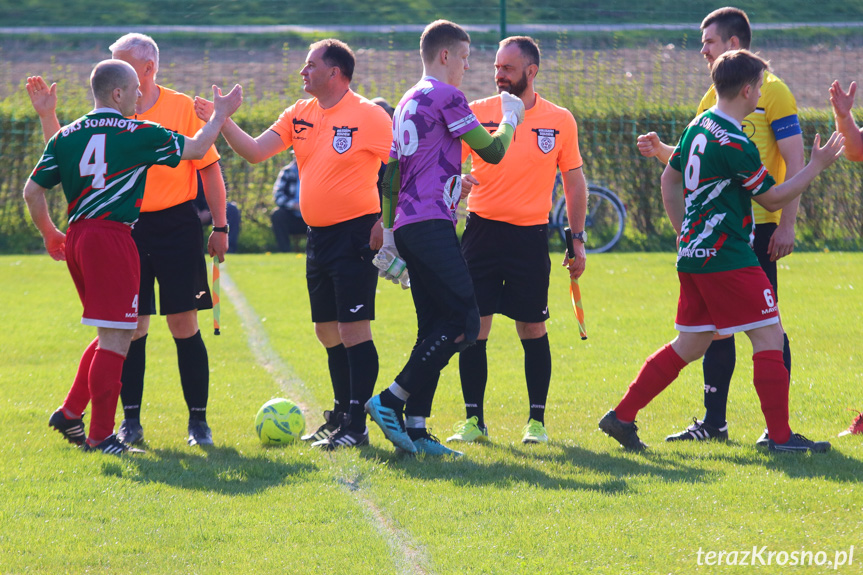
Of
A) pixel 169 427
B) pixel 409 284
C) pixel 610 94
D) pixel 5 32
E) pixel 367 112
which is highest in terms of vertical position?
pixel 5 32

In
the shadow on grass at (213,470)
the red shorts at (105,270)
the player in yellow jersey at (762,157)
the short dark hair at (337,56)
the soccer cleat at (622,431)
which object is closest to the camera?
the shadow on grass at (213,470)

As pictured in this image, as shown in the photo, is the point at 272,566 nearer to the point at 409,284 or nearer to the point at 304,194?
the point at 409,284

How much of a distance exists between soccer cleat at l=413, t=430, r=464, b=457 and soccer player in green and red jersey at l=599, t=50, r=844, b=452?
1.58 meters

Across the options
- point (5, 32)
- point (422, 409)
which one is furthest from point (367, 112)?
point (5, 32)

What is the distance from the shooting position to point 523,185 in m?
5.95

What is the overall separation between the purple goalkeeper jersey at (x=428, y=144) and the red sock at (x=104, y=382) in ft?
5.65

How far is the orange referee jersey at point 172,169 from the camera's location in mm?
5867

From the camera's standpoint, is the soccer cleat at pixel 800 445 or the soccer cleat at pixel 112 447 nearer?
the soccer cleat at pixel 800 445

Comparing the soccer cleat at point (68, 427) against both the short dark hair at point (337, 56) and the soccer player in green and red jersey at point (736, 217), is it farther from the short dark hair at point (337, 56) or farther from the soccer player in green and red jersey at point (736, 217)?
the soccer player in green and red jersey at point (736, 217)

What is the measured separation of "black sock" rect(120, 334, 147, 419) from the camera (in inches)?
238

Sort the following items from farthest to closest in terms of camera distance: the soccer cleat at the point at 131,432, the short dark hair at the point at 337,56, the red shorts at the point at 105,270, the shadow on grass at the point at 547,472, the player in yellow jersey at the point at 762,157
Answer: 1. the soccer cleat at the point at 131,432
2. the short dark hair at the point at 337,56
3. the player in yellow jersey at the point at 762,157
4. the red shorts at the point at 105,270
5. the shadow on grass at the point at 547,472

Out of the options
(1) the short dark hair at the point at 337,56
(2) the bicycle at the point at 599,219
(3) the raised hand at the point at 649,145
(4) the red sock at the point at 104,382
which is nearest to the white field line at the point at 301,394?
(4) the red sock at the point at 104,382

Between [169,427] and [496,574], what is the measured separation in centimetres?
324

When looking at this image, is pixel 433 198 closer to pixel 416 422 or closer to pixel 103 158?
pixel 416 422
